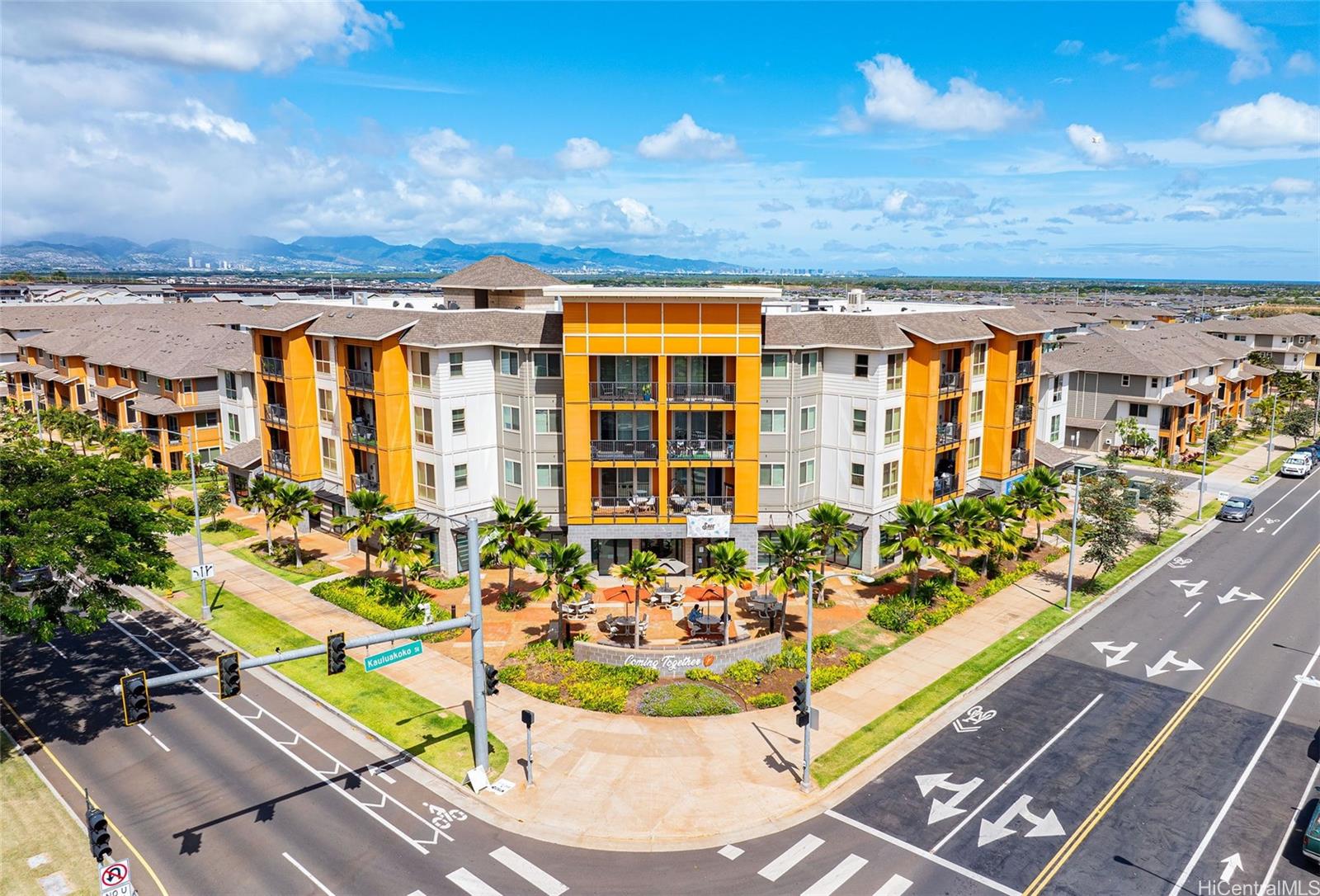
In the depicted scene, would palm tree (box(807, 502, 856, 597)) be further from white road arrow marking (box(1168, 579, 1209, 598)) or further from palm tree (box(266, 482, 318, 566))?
palm tree (box(266, 482, 318, 566))

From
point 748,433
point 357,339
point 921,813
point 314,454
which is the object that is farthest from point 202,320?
point 921,813

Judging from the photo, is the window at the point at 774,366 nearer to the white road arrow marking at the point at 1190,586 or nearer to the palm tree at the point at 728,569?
the palm tree at the point at 728,569

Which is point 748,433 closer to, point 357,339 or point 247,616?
point 357,339

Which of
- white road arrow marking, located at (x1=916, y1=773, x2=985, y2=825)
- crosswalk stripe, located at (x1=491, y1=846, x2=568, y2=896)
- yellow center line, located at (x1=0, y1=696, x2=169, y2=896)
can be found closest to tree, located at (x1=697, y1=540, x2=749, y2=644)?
white road arrow marking, located at (x1=916, y1=773, x2=985, y2=825)

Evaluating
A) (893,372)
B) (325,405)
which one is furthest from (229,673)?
(893,372)

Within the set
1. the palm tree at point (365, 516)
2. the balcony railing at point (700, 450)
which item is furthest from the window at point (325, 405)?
the balcony railing at point (700, 450)

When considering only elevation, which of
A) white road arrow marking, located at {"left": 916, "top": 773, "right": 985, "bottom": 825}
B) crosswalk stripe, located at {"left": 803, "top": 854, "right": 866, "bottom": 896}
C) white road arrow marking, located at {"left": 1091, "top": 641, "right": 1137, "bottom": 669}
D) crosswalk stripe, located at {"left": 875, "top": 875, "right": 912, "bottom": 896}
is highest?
white road arrow marking, located at {"left": 916, "top": 773, "right": 985, "bottom": 825}

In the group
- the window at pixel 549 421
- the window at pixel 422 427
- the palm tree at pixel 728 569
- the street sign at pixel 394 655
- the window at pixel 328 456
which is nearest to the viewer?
the street sign at pixel 394 655
